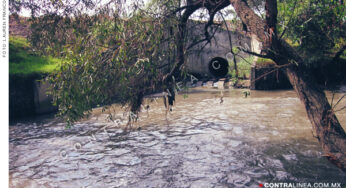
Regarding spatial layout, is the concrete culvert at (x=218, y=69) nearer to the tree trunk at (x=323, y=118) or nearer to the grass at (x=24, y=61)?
the grass at (x=24, y=61)

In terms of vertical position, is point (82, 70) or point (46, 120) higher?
point (82, 70)

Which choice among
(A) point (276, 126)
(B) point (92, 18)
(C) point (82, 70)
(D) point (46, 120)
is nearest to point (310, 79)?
(A) point (276, 126)

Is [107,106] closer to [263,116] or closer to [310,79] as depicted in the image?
[310,79]

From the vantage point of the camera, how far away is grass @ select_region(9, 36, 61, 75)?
12.8 m

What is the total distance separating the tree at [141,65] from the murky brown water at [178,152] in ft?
3.75

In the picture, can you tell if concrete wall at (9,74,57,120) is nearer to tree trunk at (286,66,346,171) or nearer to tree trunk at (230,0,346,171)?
tree trunk at (230,0,346,171)

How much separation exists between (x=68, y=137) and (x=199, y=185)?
5325mm

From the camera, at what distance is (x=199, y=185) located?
583cm

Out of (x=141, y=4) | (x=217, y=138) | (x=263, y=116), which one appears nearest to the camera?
(x=141, y=4)

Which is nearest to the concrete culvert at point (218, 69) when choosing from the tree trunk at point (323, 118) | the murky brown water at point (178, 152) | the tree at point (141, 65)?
the murky brown water at point (178, 152)

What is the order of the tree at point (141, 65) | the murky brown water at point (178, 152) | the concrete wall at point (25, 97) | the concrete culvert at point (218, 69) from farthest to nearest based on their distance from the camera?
the concrete culvert at point (218, 69), the concrete wall at point (25, 97), the murky brown water at point (178, 152), the tree at point (141, 65)

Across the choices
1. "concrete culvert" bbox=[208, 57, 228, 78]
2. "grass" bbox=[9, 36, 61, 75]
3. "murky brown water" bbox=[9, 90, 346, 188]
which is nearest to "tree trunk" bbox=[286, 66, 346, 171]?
Result: "murky brown water" bbox=[9, 90, 346, 188]

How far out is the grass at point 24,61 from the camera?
42.1 feet

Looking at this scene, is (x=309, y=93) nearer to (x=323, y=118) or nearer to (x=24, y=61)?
(x=323, y=118)
